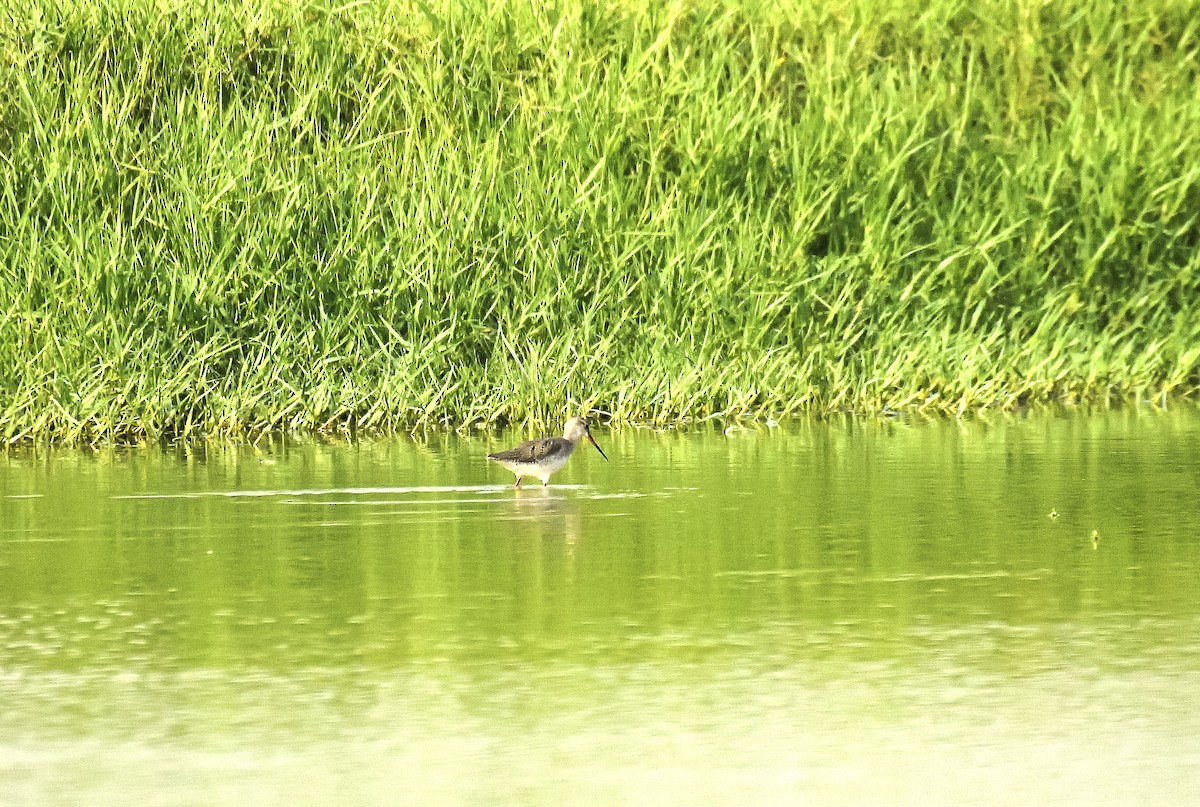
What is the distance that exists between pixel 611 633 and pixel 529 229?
7.38 metres

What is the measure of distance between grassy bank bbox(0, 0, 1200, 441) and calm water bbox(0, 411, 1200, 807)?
6.60 ft

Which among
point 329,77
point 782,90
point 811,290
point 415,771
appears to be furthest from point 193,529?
point 782,90

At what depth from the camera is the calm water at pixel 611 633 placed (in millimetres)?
5250

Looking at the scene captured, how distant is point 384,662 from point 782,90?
37.7 feet

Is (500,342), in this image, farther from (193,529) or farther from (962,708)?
(962,708)

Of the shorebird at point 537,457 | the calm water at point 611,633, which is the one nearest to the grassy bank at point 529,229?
the calm water at point 611,633

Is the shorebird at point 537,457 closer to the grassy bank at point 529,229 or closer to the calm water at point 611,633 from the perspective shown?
the calm water at point 611,633

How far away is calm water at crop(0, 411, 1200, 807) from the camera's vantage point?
525 centimetres

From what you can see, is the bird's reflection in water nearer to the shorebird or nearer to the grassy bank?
the shorebird

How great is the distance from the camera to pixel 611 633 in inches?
271

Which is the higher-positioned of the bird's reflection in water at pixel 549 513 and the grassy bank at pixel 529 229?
the grassy bank at pixel 529 229

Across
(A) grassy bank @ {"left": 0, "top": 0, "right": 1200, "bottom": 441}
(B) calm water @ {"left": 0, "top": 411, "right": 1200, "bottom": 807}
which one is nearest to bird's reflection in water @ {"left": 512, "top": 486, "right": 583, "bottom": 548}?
(B) calm water @ {"left": 0, "top": 411, "right": 1200, "bottom": 807}

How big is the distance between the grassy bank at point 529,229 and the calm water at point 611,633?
201 centimetres

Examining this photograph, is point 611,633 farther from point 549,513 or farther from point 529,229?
point 529,229
